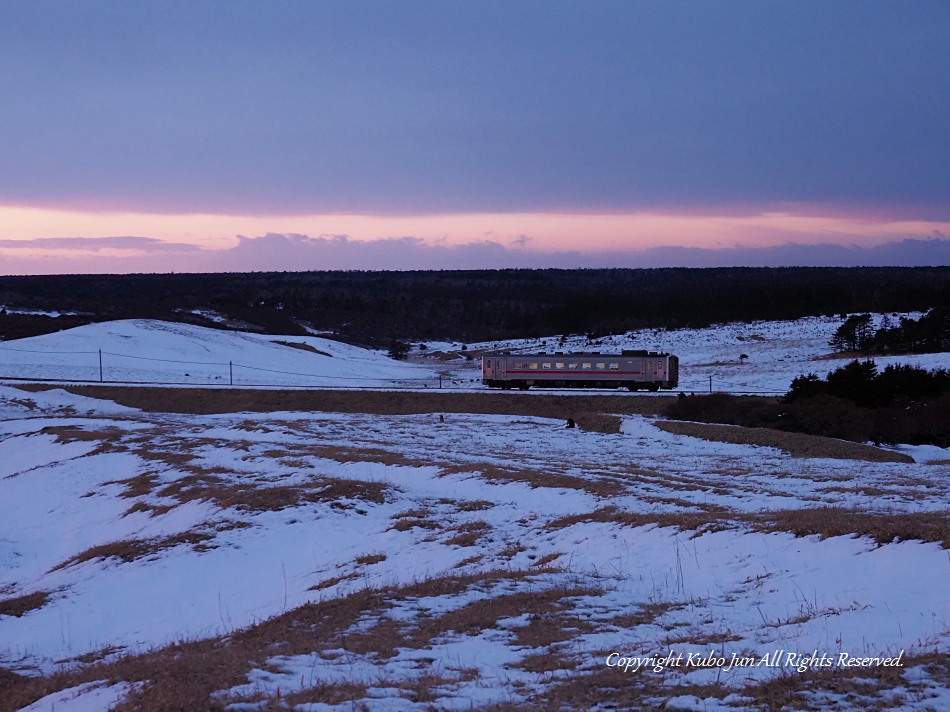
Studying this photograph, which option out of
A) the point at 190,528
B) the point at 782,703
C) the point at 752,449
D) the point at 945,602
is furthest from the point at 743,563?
the point at 752,449

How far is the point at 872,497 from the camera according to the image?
63.0 feet

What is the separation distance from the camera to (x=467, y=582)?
12.3 meters

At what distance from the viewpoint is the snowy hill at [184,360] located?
68938 mm

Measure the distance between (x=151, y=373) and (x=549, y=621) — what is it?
64961 millimetres

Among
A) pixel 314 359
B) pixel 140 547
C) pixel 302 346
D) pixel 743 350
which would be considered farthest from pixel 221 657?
pixel 302 346

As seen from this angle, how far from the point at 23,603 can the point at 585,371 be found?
48.0m

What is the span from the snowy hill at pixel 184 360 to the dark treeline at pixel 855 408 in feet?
100

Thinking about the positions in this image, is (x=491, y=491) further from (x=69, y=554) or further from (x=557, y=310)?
(x=557, y=310)

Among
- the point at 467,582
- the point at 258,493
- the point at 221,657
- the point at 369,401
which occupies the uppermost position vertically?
the point at 221,657

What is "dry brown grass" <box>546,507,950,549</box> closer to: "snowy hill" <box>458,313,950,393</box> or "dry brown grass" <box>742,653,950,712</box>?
"dry brown grass" <box>742,653,950,712</box>

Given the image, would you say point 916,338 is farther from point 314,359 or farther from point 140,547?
point 140,547

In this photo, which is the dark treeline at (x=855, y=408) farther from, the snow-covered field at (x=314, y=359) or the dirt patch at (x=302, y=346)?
the dirt patch at (x=302, y=346)

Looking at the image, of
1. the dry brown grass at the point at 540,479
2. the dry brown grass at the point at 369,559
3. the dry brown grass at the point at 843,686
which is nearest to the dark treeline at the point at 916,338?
the dry brown grass at the point at 540,479

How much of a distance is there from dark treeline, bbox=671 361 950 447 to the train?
1157 centimetres
